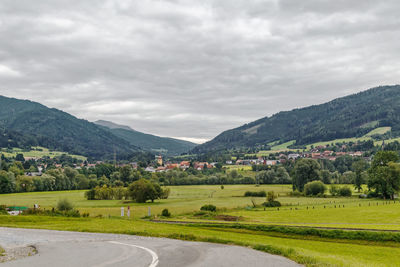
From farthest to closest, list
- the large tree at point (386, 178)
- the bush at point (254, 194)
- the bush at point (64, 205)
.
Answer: the bush at point (254, 194), the large tree at point (386, 178), the bush at point (64, 205)

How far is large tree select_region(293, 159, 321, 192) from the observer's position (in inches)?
4665

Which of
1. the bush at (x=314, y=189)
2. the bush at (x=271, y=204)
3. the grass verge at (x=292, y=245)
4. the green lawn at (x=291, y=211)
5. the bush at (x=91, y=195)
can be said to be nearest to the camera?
the grass verge at (x=292, y=245)

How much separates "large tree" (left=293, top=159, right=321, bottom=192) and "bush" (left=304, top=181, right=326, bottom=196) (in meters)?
9.52

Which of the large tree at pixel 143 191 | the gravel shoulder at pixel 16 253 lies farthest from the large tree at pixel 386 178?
the gravel shoulder at pixel 16 253

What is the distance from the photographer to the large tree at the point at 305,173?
389 ft

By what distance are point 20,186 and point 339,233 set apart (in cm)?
11339

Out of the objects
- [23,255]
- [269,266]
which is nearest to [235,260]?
[269,266]

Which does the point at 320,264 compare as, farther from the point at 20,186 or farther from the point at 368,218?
the point at 20,186

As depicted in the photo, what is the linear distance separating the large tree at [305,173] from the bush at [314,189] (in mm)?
9517

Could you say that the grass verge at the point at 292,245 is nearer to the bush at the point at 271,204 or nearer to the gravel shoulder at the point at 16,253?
the gravel shoulder at the point at 16,253

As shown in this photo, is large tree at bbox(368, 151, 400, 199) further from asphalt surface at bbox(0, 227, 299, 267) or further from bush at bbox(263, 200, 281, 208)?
asphalt surface at bbox(0, 227, 299, 267)

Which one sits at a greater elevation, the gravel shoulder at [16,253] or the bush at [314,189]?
the gravel shoulder at [16,253]

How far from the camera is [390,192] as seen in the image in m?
94.1

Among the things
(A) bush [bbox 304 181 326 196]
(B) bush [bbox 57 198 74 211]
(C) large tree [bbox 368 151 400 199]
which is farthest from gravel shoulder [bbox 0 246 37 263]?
(A) bush [bbox 304 181 326 196]
